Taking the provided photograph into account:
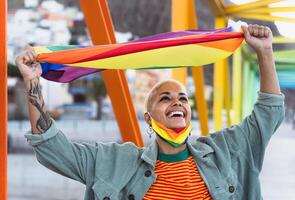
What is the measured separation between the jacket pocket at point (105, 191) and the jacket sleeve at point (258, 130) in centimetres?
56

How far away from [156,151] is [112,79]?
163 centimetres

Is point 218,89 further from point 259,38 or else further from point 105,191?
point 105,191

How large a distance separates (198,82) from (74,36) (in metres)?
14.4

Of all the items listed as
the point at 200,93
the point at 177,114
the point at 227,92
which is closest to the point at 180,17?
the point at 200,93

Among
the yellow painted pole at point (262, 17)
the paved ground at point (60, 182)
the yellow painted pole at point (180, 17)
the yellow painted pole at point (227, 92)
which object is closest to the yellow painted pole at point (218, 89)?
the yellow painted pole at point (227, 92)

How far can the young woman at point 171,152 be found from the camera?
95.6 inches

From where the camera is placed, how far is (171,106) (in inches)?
99.5

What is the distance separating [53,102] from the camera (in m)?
21.4

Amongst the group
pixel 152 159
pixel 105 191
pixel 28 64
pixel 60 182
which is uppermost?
pixel 28 64

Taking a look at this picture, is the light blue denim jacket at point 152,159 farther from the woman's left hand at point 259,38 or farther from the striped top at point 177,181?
the woman's left hand at point 259,38

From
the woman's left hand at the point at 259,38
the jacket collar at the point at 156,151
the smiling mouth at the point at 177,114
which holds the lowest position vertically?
the jacket collar at the point at 156,151

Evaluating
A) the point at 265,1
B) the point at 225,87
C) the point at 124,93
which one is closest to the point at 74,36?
the point at 225,87

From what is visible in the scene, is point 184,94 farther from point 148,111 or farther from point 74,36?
point 74,36

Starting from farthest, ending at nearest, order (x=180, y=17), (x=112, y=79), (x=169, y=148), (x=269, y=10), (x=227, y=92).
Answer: (x=227, y=92) < (x=269, y=10) < (x=180, y=17) < (x=112, y=79) < (x=169, y=148)
